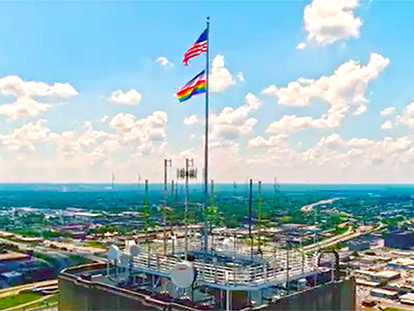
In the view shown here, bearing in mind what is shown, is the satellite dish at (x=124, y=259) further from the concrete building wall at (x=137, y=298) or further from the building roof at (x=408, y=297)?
the building roof at (x=408, y=297)

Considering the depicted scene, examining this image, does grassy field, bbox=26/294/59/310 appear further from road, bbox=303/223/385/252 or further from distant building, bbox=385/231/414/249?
distant building, bbox=385/231/414/249

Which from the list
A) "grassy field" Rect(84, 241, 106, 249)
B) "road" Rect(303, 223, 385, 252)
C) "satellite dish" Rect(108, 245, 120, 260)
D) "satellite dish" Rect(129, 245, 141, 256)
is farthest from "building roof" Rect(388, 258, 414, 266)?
"satellite dish" Rect(108, 245, 120, 260)

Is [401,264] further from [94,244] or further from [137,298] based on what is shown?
[137,298]

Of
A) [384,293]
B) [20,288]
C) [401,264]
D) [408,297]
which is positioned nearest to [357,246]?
[401,264]

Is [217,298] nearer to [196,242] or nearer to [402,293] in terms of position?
[196,242]

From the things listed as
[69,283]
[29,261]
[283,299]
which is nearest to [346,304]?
[283,299]

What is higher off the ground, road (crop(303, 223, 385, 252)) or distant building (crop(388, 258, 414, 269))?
road (crop(303, 223, 385, 252))

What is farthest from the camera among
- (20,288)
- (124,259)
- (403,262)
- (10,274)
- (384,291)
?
(403,262)
